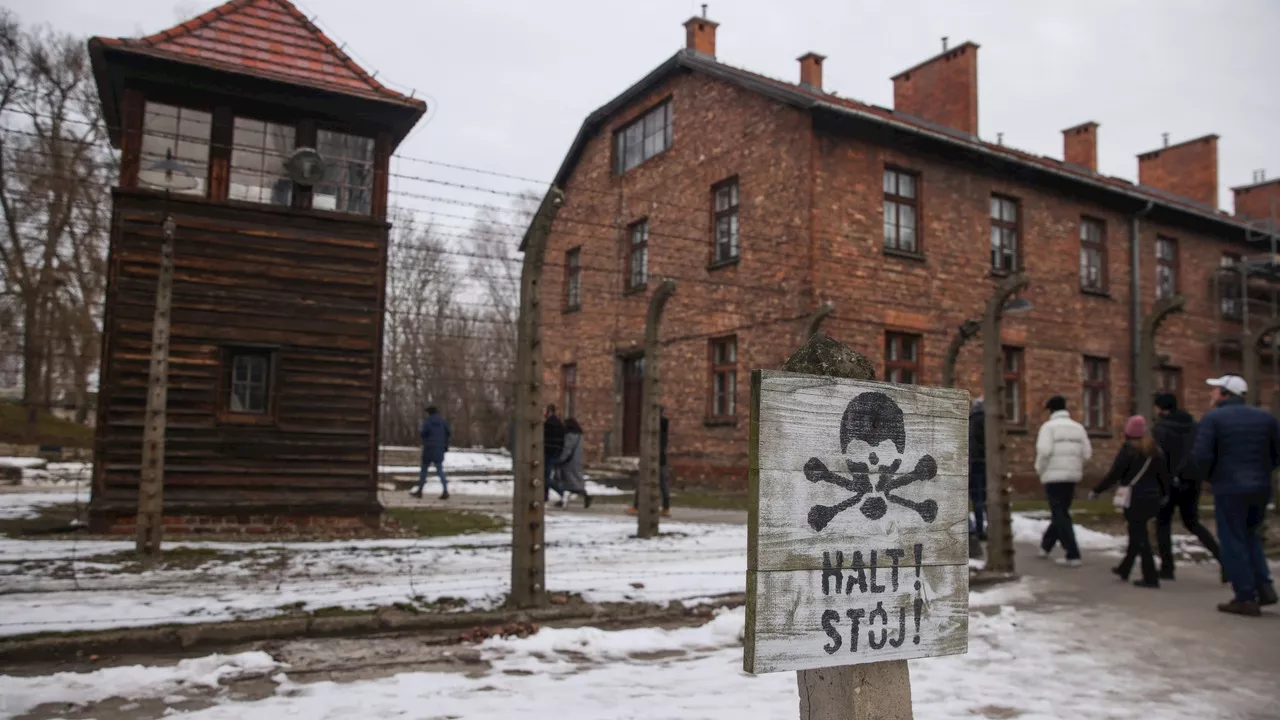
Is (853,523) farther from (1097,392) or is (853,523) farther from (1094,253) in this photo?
(1094,253)

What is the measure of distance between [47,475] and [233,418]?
26.7 feet

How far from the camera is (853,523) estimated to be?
7.74 feet

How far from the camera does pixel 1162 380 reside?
22578 millimetres

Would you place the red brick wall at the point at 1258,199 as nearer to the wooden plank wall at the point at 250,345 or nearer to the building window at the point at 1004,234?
the building window at the point at 1004,234

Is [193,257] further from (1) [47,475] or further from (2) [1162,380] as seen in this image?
(2) [1162,380]

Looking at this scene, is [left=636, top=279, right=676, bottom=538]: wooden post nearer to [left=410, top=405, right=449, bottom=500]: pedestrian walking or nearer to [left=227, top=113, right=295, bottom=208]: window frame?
[left=227, top=113, right=295, bottom=208]: window frame

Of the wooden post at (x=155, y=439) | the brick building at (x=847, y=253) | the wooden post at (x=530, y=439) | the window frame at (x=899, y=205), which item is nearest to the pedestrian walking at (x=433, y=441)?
the brick building at (x=847, y=253)

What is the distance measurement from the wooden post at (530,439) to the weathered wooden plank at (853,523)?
14.6 feet

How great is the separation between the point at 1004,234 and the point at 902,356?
4.19 metres

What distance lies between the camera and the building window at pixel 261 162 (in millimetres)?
11969

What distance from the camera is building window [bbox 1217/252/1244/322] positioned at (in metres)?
24.1

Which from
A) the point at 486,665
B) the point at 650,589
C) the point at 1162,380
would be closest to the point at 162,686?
the point at 486,665

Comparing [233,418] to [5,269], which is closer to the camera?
[233,418]

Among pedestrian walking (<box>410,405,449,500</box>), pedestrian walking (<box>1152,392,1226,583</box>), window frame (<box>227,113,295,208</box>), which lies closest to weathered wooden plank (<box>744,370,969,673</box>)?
pedestrian walking (<box>1152,392,1226,583</box>)
